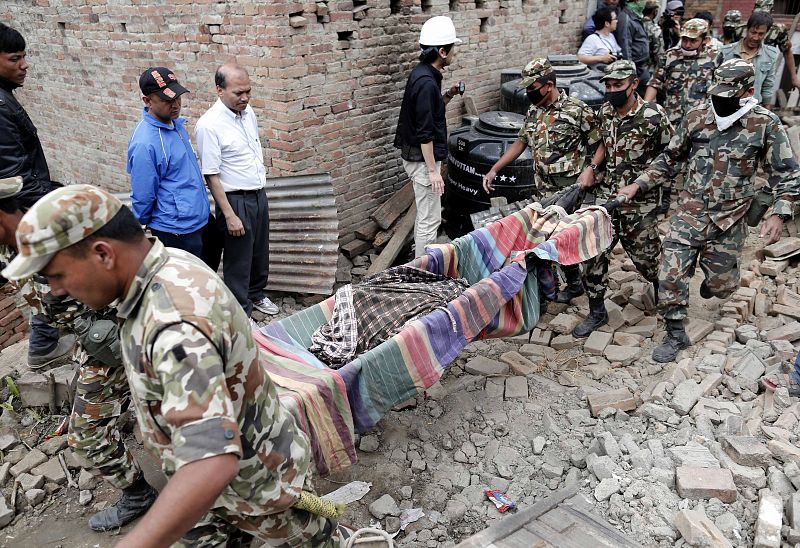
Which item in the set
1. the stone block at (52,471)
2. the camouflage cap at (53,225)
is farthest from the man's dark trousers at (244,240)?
the camouflage cap at (53,225)

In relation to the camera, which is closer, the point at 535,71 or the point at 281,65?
the point at 535,71

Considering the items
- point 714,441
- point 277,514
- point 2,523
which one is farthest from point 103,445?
point 714,441

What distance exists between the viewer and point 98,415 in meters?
2.85

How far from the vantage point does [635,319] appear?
16.6 ft

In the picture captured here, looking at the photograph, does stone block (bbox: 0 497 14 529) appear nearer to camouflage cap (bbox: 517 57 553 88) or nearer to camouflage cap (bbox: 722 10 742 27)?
camouflage cap (bbox: 517 57 553 88)

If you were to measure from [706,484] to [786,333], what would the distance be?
83.5 inches

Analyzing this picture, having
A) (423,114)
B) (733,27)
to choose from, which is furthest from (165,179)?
(733,27)

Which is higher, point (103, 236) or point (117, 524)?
point (103, 236)

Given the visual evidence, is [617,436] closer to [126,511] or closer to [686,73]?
[126,511]

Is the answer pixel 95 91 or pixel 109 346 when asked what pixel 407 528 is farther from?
pixel 95 91

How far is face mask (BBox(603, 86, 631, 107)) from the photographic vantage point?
4574mm

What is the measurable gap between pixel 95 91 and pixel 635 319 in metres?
6.49

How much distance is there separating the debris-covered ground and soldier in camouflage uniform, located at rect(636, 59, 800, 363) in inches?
19.4

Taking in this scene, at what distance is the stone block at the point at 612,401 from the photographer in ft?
12.6
